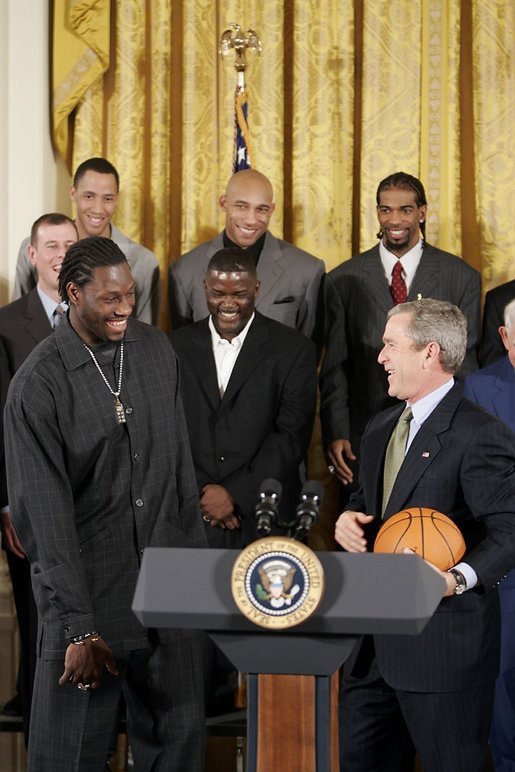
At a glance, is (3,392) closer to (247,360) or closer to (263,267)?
(247,360)

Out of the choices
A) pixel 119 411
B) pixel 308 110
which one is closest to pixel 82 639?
pixel 119 411

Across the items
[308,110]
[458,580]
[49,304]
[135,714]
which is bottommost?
[135,714]

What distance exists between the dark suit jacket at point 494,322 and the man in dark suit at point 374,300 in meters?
0.06

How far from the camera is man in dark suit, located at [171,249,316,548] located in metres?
4.70

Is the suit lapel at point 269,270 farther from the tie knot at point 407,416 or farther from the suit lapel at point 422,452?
the suit lapel at point 422,452

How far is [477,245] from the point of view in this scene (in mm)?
6090

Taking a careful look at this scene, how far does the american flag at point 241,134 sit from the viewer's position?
5752mm

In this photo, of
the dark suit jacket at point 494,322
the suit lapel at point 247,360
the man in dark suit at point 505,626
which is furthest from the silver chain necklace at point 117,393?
the dark suit jacket at point 494,322

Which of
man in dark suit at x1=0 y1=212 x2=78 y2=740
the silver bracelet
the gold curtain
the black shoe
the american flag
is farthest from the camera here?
the gold curtain

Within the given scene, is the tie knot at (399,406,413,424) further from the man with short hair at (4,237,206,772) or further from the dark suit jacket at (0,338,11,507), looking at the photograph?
the dark suit jacket at (0,338,11,507)

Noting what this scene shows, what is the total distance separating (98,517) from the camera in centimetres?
336

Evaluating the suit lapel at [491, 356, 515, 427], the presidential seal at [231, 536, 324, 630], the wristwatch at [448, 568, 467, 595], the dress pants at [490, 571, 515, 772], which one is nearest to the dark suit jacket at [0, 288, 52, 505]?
the suit lapel at [491, 356, 515, 427]

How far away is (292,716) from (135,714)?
0.94m

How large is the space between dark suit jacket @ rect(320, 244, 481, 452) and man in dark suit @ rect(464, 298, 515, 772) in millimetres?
386
